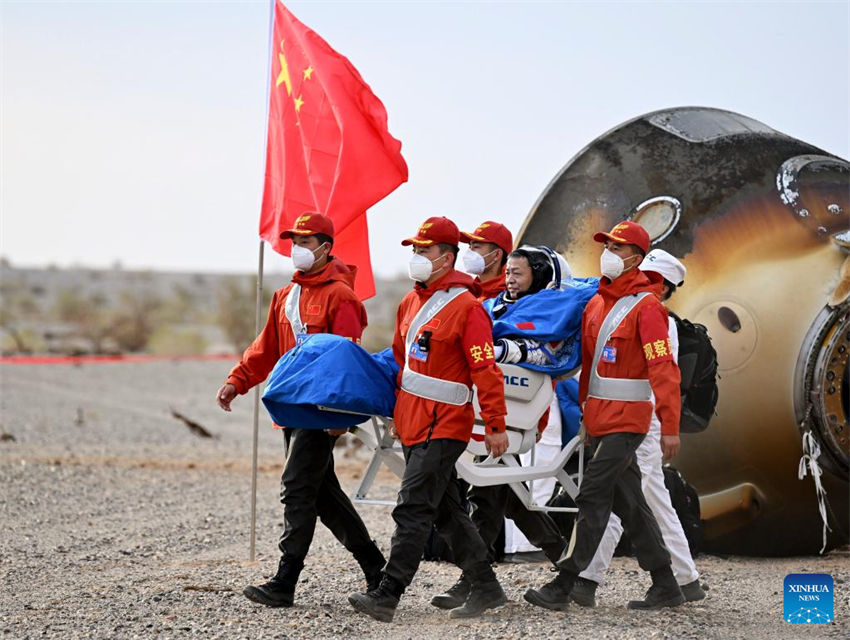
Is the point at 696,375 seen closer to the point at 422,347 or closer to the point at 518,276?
the point at 518,276

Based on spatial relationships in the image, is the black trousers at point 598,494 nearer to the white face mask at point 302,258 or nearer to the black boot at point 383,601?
A: the black boot at point 383,601

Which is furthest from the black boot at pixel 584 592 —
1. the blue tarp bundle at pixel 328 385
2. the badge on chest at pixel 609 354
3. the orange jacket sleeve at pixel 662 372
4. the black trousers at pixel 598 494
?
the blue tarp bundle at pixel 328 385

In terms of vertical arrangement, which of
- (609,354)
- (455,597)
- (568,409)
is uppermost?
(609,354)

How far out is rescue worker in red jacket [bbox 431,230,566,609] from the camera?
256 inches

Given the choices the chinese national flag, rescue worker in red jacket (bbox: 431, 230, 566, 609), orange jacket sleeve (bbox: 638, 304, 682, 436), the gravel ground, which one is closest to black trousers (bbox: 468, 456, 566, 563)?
rescue worker in red jacket (bbox: 431, 230, 566, 609)

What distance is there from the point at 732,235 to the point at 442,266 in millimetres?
2517

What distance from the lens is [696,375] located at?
6996 mm

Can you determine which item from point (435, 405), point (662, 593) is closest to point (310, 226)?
point (435, 405)

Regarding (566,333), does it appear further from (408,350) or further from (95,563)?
(95,563)

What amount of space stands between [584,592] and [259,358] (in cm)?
206

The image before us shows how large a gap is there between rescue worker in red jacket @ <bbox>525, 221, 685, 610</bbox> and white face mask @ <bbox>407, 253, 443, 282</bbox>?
87cm

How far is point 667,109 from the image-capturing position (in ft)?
28.3

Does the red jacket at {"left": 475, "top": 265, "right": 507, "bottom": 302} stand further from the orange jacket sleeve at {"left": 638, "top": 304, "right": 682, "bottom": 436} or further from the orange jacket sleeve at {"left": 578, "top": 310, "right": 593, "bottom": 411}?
the orange jacket sleeve at {"left": 638, "top": 304, "right": 682, "bottom": 436}

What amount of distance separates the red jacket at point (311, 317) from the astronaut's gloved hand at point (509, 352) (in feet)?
2.50
